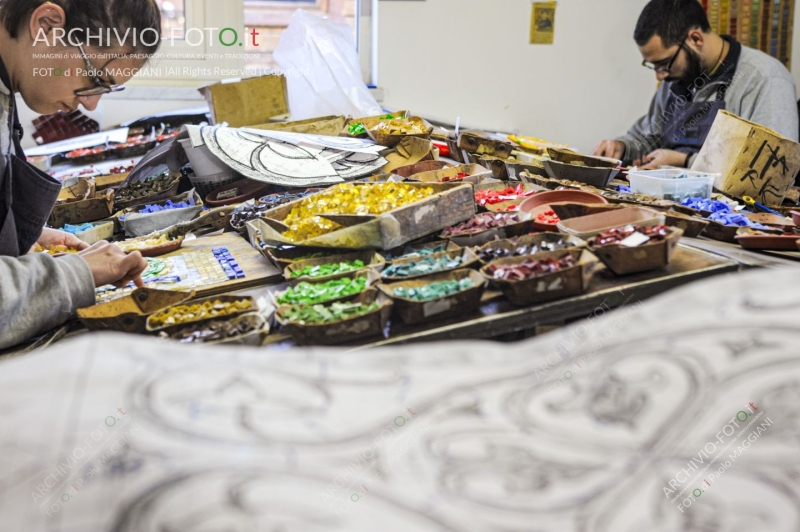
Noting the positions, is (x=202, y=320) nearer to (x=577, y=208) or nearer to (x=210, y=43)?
(x=577, y=208)

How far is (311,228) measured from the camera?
2156 mm

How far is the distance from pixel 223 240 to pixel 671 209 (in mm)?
1608

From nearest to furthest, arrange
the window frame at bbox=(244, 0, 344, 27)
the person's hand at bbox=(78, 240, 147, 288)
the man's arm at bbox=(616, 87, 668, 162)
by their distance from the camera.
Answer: the person's hand at bbox=(78, 240, 147, 288)
the man's arm at bbox=(616, 87, 668, 162)
the window frame at bbox=(244, 0, 344, 27)

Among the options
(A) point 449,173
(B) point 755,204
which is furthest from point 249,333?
(B) point 755,204

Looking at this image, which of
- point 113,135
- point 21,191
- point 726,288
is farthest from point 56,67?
point 113,135

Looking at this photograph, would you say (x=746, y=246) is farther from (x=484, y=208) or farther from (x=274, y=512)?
(x=274, y=512)

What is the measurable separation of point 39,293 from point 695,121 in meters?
3.65

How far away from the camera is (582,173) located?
294cm

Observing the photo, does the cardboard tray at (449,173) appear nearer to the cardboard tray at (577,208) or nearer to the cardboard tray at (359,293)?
the cardboard tray at (577,208)

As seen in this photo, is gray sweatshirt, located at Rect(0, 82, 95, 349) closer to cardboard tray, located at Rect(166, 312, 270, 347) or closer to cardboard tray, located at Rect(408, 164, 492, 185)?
cardboard tray, located at Rect(166, 312, 270, 347)

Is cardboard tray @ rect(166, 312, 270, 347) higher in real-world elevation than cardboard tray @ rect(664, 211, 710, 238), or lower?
lower

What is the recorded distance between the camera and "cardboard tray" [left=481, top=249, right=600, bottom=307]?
5.57ft

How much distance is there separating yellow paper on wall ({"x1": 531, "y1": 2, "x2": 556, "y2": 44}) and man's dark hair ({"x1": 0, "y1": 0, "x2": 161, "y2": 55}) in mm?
4878

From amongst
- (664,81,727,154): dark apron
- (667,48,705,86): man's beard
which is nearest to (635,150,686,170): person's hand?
(664,81,727,154): dark apron
